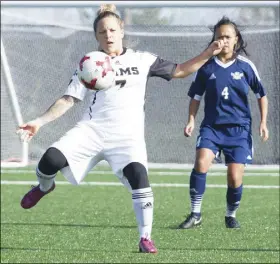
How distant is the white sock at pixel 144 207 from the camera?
272 inches

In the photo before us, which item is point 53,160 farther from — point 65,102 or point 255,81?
point 255,81

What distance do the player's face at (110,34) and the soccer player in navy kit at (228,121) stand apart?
1.88 metres

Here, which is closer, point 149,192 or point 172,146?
point 149,192

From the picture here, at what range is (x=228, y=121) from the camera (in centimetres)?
867

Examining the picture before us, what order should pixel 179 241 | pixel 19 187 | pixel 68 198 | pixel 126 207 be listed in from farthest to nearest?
pixel 19 187 < pixel 68 198 < pixel 126 207 < pixel 179 241

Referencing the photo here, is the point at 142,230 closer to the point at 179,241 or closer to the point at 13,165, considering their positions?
the point at 179,241

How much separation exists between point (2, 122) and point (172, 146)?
2.74 m

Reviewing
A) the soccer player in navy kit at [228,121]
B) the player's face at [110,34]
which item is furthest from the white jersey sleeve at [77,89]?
the soccer player in navy kit at [228,121]

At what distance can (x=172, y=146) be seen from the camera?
14.4 metres

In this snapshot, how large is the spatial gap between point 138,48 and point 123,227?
555cm

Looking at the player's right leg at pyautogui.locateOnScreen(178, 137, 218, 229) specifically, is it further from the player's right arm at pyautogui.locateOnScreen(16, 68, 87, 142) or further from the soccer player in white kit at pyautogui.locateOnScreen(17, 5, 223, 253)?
the player's right arm at pyautogui.locateOnScreen(16, 68, 87, 142)

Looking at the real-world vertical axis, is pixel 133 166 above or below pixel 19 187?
above

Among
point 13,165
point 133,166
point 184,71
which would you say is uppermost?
point 184,71

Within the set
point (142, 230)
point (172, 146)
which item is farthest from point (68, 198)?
point (142, 230)
